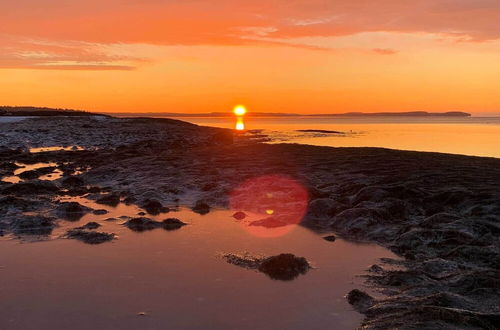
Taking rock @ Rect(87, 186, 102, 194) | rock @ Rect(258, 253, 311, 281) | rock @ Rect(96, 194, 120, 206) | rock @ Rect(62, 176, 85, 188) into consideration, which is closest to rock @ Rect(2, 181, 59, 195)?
rock @ Rect(87, 186, 102, 194)

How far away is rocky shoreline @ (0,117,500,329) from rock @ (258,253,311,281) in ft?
4.20

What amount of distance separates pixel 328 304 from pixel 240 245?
12.1 feet

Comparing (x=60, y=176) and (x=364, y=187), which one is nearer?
(x=364, y=187)

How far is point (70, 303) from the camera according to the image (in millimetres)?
7137

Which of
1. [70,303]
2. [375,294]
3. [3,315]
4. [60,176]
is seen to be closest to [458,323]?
[375,294]

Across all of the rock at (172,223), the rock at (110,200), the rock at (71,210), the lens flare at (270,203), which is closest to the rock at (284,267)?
the lens flare at (270,203)

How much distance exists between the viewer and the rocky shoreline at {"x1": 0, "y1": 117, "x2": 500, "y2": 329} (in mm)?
7410

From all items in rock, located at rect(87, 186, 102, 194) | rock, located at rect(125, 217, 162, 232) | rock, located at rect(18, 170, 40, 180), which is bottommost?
rock, located at rect(18, 170, 40, 180)

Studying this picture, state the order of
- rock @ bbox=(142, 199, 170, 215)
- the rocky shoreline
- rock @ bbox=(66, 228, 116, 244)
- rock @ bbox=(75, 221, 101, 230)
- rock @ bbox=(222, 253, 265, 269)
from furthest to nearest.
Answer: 1. rock @ bbox=(142, 199, 170, 215)
2. rock @ bbox=(75, 221, 101, 230)
3. rock @ bbox=(66, 228, 116, 244)
4. rock @ bbox=(222, 253, 265, 269)
5. the rocky shoreline

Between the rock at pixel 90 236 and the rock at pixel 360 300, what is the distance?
6.05 metres

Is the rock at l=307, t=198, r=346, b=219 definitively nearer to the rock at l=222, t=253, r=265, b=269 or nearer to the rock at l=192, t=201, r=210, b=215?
the rock at l=192, t=201, r=210, b=215

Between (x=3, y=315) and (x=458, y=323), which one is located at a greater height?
(x=458, y=323)

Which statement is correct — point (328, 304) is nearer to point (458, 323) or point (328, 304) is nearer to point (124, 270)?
point (458, 323)

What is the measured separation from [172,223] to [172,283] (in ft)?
15.5
